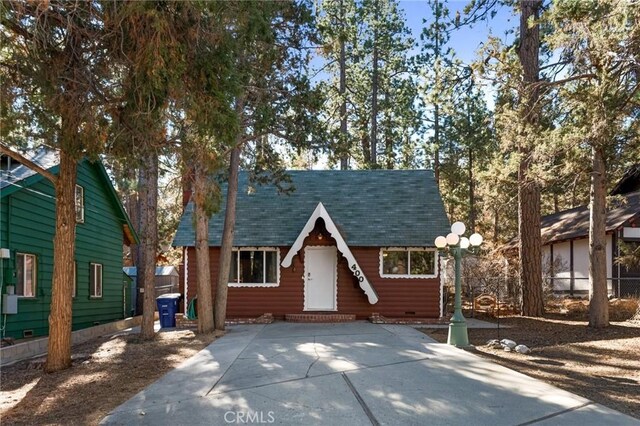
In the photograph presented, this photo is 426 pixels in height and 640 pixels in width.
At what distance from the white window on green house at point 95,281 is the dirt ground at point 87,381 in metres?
4.97

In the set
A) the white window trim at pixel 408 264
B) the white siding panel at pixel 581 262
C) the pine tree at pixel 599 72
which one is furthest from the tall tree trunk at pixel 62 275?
the white siding panel at pixel 581 262

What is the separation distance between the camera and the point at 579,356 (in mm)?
10406

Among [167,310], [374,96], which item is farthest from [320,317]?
[374,96]

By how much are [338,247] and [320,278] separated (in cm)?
168

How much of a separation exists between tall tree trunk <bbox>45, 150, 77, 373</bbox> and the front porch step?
8.24 meters

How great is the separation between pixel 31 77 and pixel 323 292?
36.1ft

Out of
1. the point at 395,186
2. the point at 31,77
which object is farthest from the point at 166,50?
the point at 395,186

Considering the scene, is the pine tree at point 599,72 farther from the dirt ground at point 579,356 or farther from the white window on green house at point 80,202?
the white window on green house at point 80,202

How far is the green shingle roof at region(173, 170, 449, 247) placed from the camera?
1703cm

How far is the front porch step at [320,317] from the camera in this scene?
1639 cm

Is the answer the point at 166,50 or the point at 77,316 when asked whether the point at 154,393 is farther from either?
the point at 77,316

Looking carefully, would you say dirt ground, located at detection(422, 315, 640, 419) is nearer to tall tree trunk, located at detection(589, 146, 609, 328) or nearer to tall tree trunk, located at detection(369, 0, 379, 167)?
tall tree trunk, located at detection(589, 146, 609, 328)

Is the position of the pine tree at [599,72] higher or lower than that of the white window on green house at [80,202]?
higher

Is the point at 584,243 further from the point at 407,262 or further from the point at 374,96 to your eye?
the point at 374,96
